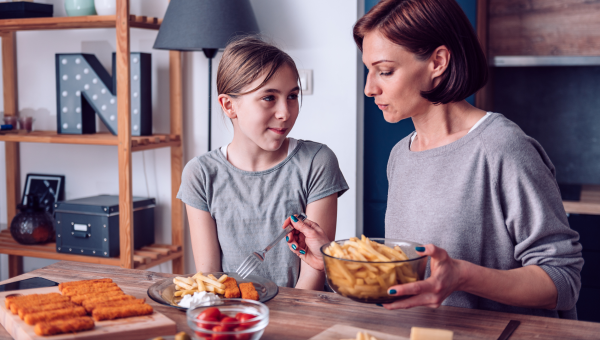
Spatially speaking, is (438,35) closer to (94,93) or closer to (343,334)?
(343,334)

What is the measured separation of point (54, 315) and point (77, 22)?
1.70m

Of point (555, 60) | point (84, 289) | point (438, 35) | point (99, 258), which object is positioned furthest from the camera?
point (99, 258)

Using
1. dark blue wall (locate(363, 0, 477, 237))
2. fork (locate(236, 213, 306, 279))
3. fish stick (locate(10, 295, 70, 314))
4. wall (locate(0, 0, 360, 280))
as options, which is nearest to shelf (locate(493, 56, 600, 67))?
dark blue wall (locate(363, 0, 477, 237))

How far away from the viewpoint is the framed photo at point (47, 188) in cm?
274

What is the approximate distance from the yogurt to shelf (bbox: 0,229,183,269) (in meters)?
1.36

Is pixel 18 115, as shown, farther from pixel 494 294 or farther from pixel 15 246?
pixel 494 294

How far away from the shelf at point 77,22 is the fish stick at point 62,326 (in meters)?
1.58

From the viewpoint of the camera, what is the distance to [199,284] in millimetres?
1058

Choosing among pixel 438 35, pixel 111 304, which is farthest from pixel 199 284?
pixel 438 35

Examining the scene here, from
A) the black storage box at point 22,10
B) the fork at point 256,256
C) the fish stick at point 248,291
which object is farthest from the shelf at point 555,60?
the black storage box at point 22,10

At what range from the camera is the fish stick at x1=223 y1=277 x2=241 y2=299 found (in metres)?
1.04

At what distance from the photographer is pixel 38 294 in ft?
3.35

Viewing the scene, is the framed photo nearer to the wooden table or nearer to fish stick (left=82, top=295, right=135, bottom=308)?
the wooden table

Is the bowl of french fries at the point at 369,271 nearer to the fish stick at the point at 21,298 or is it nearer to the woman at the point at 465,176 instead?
the woman at the point at 465,176
